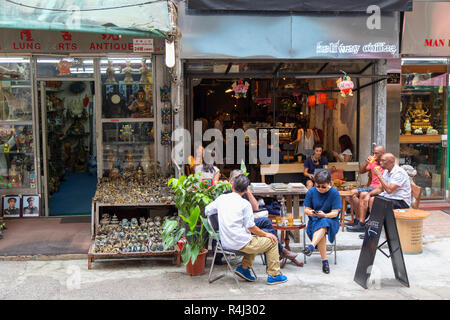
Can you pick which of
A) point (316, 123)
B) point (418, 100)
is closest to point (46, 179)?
point (316, 123)

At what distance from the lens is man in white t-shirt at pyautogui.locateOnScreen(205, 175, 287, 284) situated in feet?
19.3

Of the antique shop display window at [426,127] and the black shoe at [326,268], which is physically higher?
the antique shop display window at [426,127]

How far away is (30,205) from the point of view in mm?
9062

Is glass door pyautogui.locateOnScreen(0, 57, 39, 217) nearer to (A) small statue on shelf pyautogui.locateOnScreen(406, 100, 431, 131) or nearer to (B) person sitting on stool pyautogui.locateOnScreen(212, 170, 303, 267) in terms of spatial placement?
(B) person sitting on stool pyautogui.locateOnScreen(212, 170, 303, 267)

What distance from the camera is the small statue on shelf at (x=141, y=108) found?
917 centimetres

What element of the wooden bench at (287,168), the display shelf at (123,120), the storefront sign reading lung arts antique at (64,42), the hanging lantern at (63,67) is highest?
the storefront sign reading lung arts antique at (64,42)

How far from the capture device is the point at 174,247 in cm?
689

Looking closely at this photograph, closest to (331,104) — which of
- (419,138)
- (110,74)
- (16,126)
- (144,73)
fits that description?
(419,138)

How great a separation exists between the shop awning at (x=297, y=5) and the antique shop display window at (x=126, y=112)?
169cm

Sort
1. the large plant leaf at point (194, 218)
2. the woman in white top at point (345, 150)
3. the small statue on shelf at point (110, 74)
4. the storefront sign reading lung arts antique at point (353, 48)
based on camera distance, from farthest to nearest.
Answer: the woman in white top at point (345, 150), the small statue on shelf at point (110, 74), the storefront sign reading lung arts antique at point (353, 48), the large plant leaf at point (194, 218)

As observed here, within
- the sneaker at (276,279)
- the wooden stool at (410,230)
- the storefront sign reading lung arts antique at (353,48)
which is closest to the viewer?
the sneaker at (276,279)

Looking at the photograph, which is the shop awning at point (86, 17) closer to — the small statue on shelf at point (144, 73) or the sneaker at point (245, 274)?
the small statue on shelf at point (144, 73)

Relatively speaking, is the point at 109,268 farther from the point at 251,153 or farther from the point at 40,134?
the point at 251,153

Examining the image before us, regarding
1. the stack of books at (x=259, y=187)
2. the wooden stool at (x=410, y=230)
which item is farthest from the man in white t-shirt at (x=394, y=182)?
the stack of books at (x=259, y=187)
